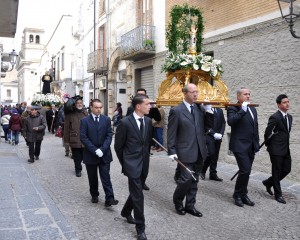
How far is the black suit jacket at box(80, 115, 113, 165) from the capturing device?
607cm

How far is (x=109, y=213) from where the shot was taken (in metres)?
5.73

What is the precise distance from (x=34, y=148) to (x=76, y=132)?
3.55 m

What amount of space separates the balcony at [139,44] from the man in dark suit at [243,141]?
8.69 metres

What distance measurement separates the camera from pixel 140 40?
1480 centimetres

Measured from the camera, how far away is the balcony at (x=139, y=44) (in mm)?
14427

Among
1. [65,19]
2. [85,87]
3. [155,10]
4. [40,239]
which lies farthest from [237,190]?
[65,19]

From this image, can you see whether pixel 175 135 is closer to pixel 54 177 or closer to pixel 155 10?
pixel 54 177

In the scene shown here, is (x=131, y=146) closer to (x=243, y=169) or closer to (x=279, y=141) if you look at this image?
(x=243, y=169)

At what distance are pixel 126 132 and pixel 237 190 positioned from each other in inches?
94.0

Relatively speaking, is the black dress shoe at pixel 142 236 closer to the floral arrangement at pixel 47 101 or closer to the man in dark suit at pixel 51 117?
the man in dark suit at pixel 51 117

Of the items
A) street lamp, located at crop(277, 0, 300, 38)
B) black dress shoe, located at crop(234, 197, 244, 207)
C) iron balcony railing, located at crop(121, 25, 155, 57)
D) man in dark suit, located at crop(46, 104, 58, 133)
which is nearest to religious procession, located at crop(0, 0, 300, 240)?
black dress shoe, located at crop(234, 197, 244, 207)

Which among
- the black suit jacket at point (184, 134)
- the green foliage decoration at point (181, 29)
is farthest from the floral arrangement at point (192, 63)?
the black suit jacket at point (184, 134)

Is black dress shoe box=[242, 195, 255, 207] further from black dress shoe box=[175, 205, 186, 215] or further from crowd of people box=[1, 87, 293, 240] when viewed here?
black dress shoe box=[175, 205, 186, 215]

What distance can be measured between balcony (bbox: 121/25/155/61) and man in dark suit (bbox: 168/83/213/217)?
911cm
